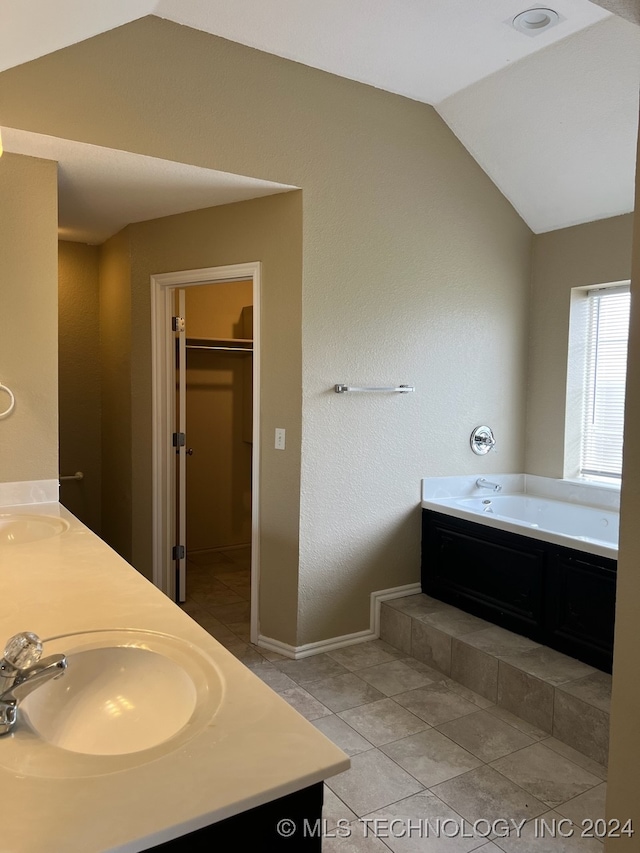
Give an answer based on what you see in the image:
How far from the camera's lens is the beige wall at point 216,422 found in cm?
486

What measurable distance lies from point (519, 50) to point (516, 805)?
3.05 metres

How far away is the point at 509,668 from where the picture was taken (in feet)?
9.36

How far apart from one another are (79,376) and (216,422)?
111 cm

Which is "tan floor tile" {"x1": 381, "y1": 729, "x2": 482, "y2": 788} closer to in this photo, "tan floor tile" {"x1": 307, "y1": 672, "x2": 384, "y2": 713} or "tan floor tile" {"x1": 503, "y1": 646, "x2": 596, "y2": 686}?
"tan floor tile" {"x1": 307, "y1": 672, "x2": 384, "y2": 713}

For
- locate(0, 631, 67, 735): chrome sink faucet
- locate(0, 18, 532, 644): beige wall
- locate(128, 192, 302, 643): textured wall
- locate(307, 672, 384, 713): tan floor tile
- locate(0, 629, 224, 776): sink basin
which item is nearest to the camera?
locate(0, 631, 67, 735): chrome sink faucet

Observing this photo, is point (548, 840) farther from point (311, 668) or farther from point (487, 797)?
point (311, 668)

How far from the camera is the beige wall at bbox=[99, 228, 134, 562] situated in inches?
153

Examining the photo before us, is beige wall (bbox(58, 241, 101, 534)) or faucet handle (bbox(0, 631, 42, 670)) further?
beige wall (bbox(58, 241, 101, 534))

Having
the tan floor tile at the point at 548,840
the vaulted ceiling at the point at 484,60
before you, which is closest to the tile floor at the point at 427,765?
the tan floor tile at the point at 548,840

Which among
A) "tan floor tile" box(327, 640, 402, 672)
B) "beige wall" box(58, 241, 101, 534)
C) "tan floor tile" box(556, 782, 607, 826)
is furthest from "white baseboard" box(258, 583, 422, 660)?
"beige wall" box(58, 241, 101, 534)

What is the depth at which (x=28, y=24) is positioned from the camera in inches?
79.7

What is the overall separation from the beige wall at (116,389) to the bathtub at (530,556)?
71.7 inches

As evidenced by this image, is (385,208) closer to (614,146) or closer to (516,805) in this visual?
(614,146)

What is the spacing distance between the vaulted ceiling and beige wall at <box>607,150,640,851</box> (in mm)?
1773
